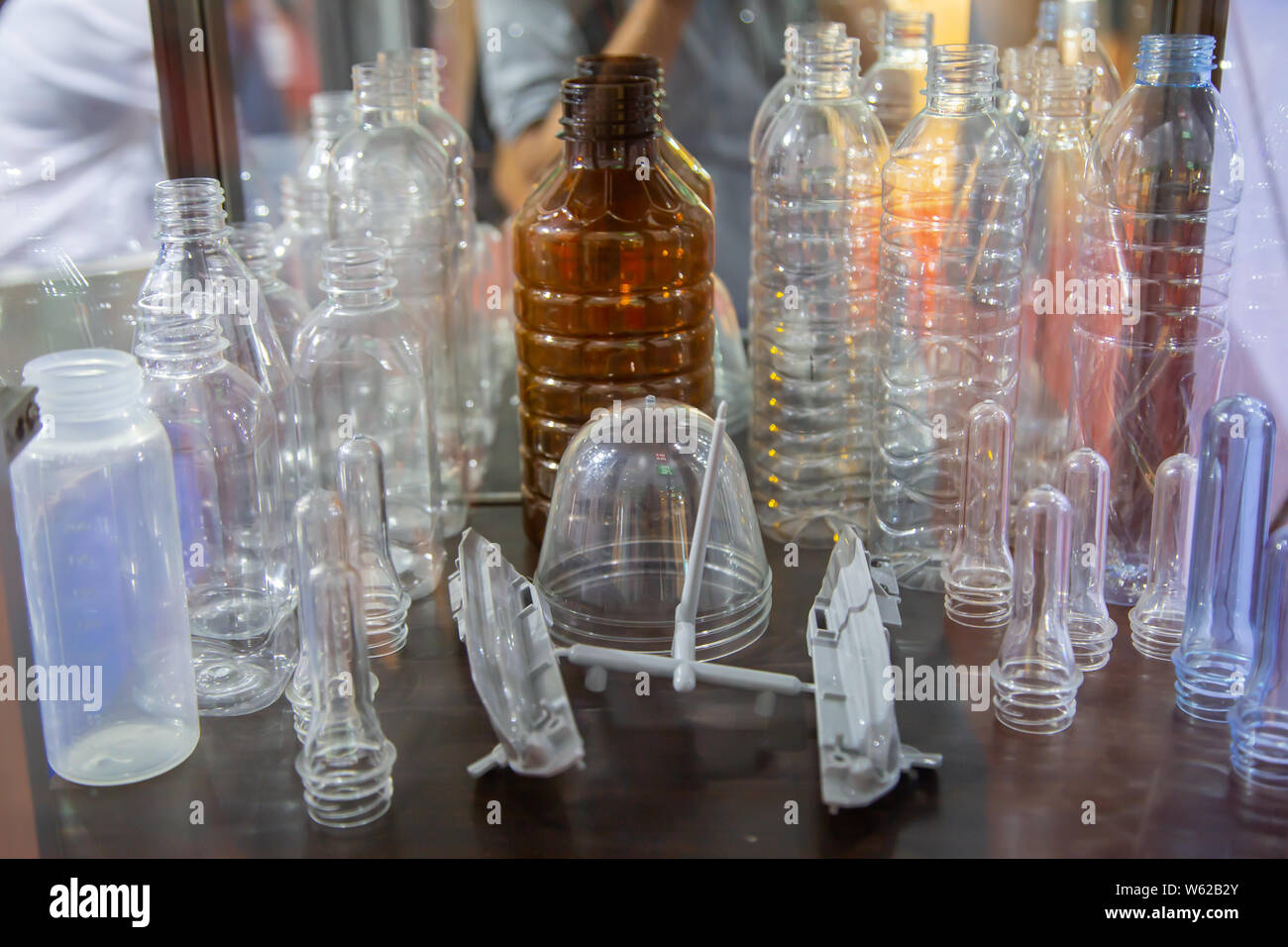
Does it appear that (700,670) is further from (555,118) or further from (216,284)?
(555,118)

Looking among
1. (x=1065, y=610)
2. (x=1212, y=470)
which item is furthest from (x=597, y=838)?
(x=1212, y=470)

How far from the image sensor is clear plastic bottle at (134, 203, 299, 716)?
1.02m

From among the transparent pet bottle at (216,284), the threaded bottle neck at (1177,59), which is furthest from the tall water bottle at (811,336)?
the transparent pet bottle at (216,284)

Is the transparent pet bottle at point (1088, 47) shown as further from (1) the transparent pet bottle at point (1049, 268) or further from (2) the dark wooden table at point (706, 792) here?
(2) the dark wooden table at point (706, 792)

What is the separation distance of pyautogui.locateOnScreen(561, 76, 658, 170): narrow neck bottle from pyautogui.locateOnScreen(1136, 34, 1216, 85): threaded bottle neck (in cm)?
42

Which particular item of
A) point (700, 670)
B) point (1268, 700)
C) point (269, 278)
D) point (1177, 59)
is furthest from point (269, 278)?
point (1268, 700)

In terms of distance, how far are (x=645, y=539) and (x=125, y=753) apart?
43 cm

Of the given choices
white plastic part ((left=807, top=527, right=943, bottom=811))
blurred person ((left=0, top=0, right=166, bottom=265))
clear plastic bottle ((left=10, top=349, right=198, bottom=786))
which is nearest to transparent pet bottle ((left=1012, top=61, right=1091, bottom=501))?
white plastic part ((left=807, top=527, right=943, bottom=811))

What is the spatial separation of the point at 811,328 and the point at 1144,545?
38 cm

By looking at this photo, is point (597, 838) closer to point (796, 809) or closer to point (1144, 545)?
point (796, 809)

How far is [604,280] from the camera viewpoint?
1.20m

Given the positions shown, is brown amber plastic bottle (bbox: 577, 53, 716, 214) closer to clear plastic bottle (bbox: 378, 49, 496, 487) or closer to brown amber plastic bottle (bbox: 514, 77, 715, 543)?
brown amber plastic bottle (bbox: 514, 77, 715, 543)

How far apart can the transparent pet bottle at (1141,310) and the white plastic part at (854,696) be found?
0.28m

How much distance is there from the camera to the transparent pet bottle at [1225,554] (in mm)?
959
